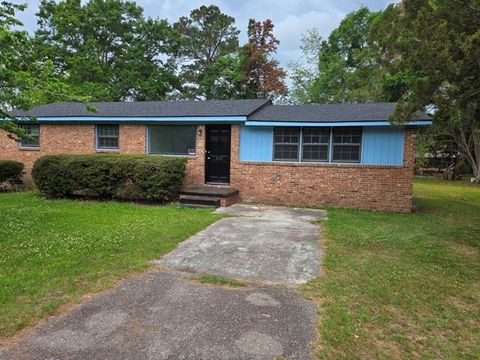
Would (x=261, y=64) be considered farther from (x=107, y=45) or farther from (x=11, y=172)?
(x=11, y=172)

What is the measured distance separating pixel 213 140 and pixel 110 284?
8217 millimetres

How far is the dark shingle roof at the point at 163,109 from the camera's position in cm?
1166

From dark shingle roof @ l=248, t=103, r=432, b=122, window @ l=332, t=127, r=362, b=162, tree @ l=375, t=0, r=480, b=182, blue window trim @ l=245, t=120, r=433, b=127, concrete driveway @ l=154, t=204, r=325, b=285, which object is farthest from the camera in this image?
window @ l=332, t=127, r=362, b=162

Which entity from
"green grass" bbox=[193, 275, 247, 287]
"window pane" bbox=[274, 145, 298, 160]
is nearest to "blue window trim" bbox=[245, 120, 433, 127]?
"window pane" bbox=[274, 145, 298, 160]

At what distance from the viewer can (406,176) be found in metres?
9.95

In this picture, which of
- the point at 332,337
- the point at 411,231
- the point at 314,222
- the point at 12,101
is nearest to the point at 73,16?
the point at 12,101

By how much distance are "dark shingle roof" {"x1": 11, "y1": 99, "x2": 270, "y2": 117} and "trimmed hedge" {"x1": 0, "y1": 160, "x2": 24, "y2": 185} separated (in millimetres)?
2075

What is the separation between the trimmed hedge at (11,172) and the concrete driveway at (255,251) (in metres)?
9.21

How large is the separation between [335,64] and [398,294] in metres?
30.0

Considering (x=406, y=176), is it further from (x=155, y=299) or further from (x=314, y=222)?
(x=155, y=299)

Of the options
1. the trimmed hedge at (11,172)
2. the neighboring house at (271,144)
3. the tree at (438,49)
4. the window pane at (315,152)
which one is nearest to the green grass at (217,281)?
the tree at (438,49)

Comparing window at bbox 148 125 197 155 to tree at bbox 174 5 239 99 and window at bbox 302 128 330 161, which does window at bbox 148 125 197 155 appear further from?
tree at bbox 174 5 239 99

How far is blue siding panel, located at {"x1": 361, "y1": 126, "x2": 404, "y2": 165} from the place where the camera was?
1005 cm

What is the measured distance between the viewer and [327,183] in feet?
34.9
